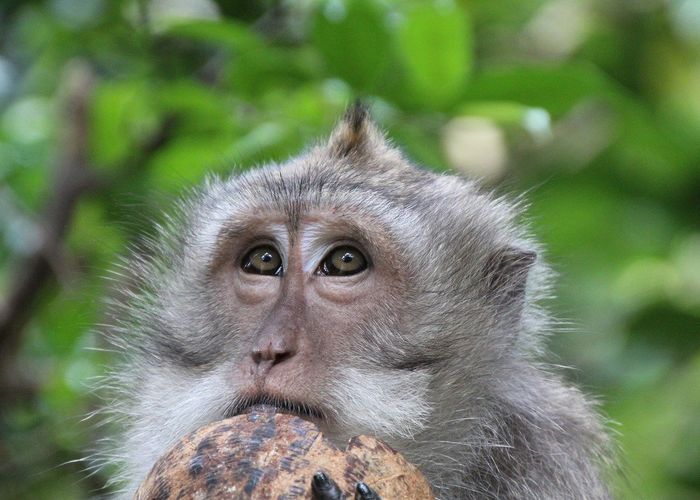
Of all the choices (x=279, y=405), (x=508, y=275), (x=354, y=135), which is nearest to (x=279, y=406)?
(x=279, y=405)

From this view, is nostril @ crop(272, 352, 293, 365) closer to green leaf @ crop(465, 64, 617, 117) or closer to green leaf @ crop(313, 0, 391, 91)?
green leaf @ crop(313, 0, 391, 91)

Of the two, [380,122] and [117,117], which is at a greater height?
[117,117]

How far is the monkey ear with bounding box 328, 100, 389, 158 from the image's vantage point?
169 inches

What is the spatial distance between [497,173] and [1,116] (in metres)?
3.65

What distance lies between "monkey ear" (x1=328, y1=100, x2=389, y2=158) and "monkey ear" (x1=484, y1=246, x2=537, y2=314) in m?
0.67

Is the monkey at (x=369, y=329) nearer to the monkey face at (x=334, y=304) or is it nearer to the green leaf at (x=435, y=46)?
the monkey face at (x=334, y=304)

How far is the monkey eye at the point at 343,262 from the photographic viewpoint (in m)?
3.75

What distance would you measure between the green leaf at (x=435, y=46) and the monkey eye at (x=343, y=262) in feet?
3.20

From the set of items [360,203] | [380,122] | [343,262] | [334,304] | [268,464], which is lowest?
[268,464]

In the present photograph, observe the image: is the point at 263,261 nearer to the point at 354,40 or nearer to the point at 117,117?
the point at 354,40

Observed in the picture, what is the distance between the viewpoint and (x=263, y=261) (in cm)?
388

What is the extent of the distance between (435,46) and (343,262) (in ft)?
3.70

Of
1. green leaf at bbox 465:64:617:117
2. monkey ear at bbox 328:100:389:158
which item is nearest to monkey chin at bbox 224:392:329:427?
monkey ear at bbox 328:100:389:158

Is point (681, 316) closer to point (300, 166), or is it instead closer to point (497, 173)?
point (497, 173)
